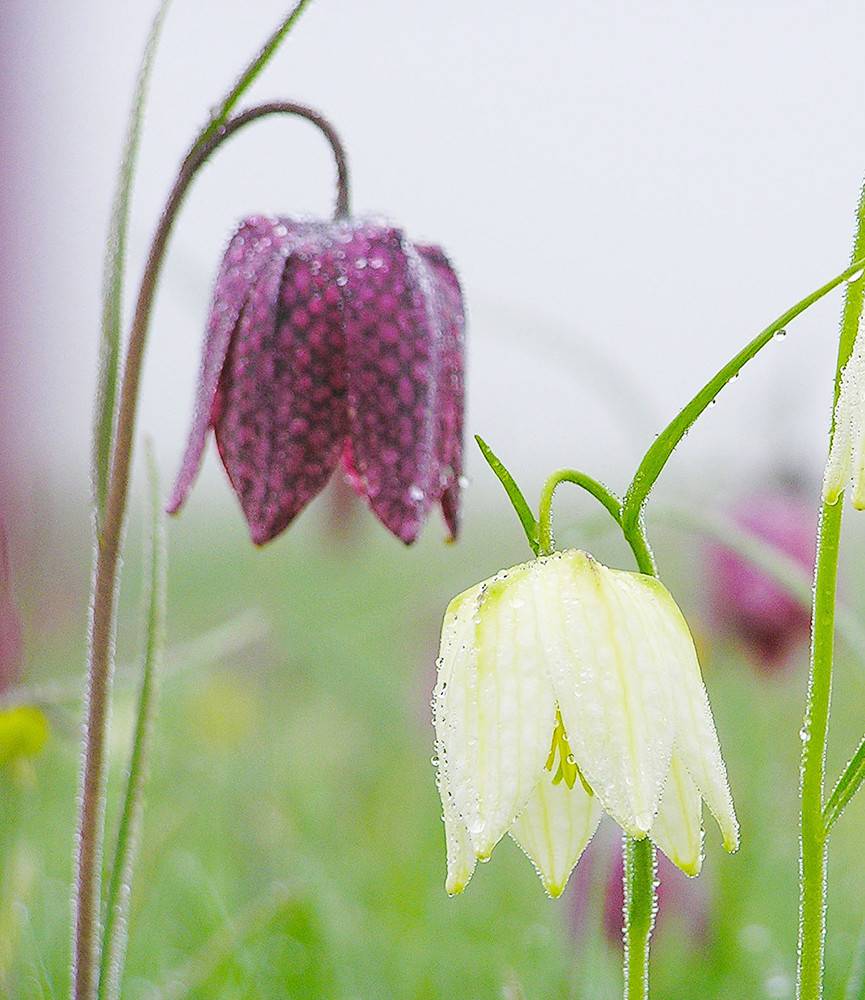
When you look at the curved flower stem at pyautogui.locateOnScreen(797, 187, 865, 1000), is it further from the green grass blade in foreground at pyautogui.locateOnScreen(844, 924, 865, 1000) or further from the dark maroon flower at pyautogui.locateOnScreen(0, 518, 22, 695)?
the dark maroon flower at pyautogui.locateOnScreen(0, 518, 22, 695)

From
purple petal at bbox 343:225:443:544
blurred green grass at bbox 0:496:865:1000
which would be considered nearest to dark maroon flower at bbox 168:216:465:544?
purple petal at bbox 343:225:443:544

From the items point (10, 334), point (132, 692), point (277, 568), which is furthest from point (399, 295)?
point (10, 334)

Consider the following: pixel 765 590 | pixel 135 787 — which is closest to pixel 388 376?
pixel 135 787

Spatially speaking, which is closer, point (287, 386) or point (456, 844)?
point (456, 844)

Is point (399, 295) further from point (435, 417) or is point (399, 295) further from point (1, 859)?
point (1, 859)

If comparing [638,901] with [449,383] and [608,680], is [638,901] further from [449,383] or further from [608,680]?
[449,383]

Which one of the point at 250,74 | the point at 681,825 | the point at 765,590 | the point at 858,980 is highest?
the point at 250,74

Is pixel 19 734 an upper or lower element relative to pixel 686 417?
lower
